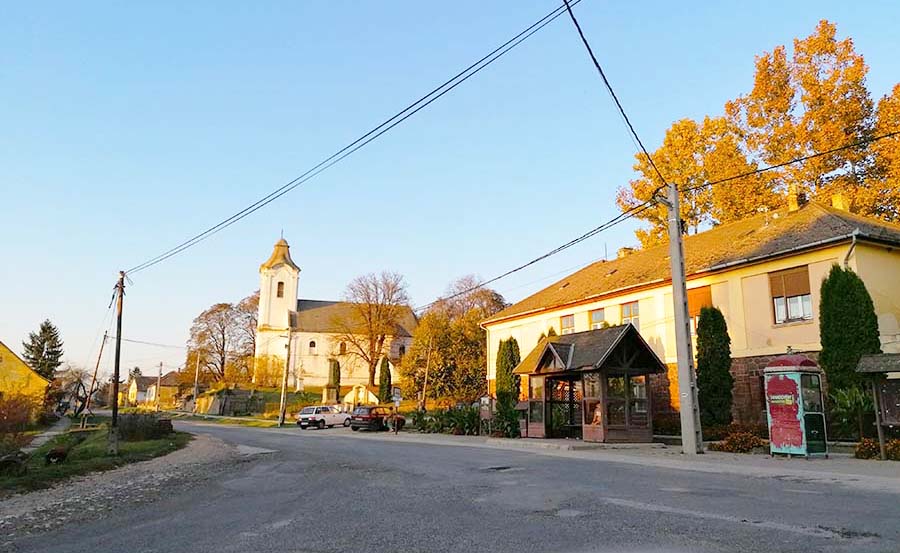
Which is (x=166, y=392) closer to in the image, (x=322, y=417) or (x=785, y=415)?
(x=322, y=417)

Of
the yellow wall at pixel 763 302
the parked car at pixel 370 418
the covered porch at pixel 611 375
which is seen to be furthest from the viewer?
the parked car at pixel 370 418

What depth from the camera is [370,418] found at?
1575 inches

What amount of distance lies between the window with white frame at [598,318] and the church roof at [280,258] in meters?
64.3

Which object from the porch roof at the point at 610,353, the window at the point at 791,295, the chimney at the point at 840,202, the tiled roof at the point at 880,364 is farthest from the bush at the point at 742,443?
the chimney at the point at 840,202

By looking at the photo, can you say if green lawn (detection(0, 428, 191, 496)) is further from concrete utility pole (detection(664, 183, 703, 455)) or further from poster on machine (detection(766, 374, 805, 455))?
poster on machine (detection(766, 374, 805, 455))

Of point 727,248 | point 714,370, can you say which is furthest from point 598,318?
point 714,370

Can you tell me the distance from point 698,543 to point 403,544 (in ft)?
10.4

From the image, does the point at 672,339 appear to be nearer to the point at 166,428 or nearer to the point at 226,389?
the point at 166,428

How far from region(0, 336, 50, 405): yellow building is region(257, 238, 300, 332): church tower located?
40544mm

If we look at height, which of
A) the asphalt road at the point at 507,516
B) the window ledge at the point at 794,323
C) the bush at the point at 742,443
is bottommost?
the asphalt road at the point at 507,516

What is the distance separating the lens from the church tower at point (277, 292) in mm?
88375

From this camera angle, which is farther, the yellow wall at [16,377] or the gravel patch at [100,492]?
the yellow wall at [16,377]

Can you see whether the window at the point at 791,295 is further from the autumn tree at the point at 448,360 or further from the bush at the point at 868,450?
the autumn tree at the point at 448,360

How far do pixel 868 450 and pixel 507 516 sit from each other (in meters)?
12.4
